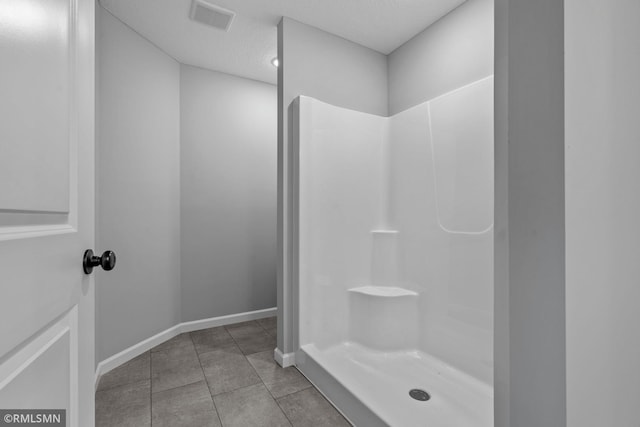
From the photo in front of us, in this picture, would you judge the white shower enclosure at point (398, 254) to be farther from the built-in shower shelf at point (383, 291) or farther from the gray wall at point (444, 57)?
the gray wall at point (444, 57)

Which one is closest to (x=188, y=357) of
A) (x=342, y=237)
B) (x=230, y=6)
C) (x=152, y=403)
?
(x=152, y=403)

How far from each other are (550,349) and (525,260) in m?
0.18

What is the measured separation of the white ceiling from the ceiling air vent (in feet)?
0.12

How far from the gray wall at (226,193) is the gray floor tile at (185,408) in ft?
3.39

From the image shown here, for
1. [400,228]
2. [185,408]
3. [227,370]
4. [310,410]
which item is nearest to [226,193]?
[227,370]

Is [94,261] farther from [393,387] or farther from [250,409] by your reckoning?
[393,387]

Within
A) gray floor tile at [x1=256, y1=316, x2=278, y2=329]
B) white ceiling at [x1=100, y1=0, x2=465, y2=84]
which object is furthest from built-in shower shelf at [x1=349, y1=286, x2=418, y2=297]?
white ceiling at [x1=100, y1=0, x2=465, y2=84]

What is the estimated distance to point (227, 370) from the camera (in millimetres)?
1969

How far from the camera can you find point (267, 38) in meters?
2.35

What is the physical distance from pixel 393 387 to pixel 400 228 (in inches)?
43.1

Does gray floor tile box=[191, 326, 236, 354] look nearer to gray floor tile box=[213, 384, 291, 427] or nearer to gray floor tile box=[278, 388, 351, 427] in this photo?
gray floor tile box=[213, 384, 291, 427]

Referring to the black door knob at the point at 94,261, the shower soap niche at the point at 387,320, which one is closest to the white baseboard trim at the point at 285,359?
the shower soap niche at the point at 387,320

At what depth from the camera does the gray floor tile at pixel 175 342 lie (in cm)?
232

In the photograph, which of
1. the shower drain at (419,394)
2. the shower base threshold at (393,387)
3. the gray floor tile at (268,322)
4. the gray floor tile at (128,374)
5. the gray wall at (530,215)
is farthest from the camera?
the gray floor tile at (268,322)
